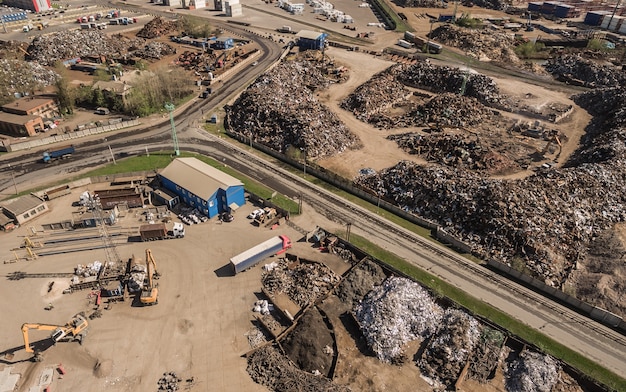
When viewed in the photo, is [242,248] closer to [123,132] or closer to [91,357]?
[91,357]

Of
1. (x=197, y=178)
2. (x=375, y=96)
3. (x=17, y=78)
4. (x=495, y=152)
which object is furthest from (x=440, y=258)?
(x=17, y=78)

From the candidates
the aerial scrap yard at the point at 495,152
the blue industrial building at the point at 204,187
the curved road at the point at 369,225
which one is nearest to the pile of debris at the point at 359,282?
the curved road at the point at 369,225

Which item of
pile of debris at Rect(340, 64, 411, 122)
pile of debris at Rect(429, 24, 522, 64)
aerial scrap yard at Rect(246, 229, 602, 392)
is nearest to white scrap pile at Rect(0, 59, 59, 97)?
pile of debris at Rect(340, 64, 411, 122)

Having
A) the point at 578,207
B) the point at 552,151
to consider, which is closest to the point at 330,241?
the point at 578,207

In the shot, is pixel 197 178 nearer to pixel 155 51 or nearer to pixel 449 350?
pixel 449 350

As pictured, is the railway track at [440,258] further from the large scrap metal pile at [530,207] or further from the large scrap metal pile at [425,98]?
the large scrap metal pile at [425,98]

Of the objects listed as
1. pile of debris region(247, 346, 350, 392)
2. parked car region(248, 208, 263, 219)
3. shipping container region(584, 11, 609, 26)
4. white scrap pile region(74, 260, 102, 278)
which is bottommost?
pile of debris region(247, 346, 350, 392)

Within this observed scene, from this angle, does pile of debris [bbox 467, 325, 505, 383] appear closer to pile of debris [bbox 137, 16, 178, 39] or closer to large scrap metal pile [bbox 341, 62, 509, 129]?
large scrap metal pile [bbox 341, 62, 509, 129]
